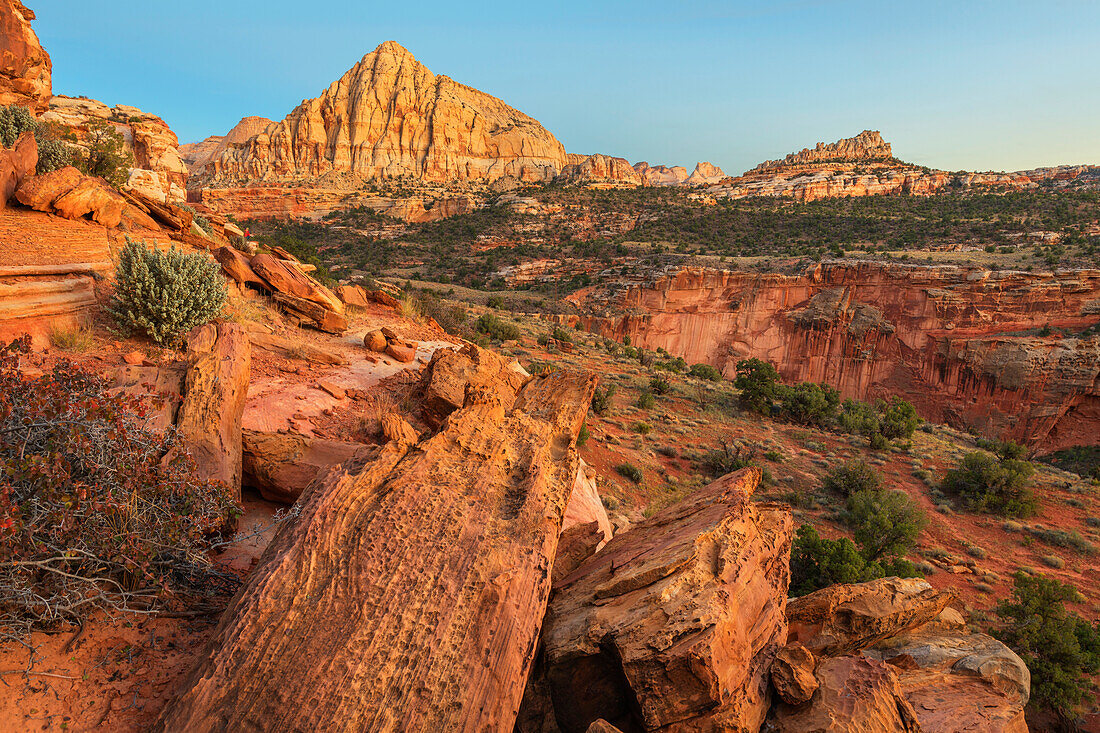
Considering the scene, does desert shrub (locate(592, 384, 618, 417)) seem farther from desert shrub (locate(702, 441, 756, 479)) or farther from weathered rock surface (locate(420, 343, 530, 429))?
weathered rock surface (locate(420, 343, 530, 429))

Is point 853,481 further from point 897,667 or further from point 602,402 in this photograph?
point 897,667

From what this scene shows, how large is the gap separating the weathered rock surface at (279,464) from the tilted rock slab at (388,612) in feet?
3.73

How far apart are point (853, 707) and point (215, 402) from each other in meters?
5.49

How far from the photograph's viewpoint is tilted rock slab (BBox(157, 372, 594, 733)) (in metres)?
2.34

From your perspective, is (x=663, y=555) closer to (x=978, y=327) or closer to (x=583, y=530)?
(x=583, y=530)

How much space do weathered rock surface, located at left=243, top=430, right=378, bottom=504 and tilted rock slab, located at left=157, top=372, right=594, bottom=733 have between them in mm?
1136

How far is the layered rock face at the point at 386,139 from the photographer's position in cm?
7994

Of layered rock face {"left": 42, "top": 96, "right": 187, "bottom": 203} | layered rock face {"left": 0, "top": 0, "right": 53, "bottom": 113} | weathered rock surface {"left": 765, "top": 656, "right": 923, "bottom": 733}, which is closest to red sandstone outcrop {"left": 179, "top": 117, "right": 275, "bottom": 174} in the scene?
layered rock face {"left": 42, "top": 96, "right": 187, "bottom": 203}

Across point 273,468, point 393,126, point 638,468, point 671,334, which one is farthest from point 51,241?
point 393,126

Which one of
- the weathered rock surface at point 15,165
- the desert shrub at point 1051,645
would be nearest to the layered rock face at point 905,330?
the weathered rock surface at point 15,165

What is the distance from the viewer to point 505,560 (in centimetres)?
306

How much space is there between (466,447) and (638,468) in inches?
241

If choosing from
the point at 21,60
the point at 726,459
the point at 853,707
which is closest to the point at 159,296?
the point at 853,707

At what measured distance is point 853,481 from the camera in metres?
10.4
